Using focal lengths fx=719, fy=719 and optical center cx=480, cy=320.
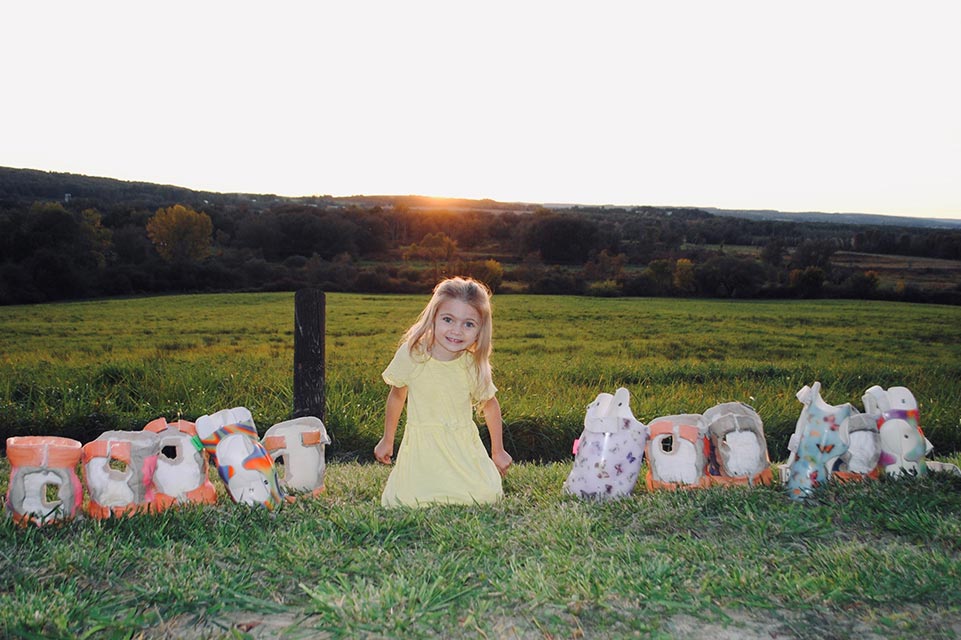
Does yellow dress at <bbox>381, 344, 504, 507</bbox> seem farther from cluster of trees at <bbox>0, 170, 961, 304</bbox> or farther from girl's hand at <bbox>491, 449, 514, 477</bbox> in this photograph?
cluster of trees at <bbox>0, 170, 961, 304</bbox>

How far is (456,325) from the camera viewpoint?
4.36 metres

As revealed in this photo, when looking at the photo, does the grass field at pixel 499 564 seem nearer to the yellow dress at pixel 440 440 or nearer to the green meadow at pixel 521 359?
the yellow dress at pixel 440 440

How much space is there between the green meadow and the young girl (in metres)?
2.32

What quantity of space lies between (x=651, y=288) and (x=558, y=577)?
23.8 m

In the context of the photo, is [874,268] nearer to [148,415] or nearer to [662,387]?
[662,387]

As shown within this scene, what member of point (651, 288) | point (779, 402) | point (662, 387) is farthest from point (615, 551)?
point (651, 288)

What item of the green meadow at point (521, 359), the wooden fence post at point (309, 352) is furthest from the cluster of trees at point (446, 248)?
the wooden fence post at point (309, 352)

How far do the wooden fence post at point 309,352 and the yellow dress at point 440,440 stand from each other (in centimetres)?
186

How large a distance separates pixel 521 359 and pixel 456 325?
28.9 ft

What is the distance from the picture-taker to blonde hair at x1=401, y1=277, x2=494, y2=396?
4.40 meters

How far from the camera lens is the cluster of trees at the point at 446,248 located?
23703 mm

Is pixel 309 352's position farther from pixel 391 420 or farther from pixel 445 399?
pixel 445 399

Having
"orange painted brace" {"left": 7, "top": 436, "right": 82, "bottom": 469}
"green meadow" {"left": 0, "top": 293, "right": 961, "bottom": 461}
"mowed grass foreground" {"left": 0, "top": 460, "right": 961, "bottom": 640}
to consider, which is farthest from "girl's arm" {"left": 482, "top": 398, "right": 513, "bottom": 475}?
"orange painted brace" {"left": 7, "top": 436, "right": 82, "bottom": 469}

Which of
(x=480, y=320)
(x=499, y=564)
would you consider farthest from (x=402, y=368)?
(x=499, y=564)
